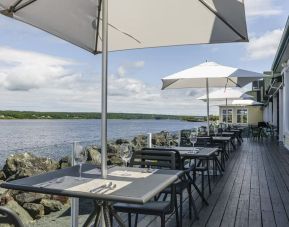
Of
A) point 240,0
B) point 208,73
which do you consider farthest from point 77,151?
point 208,73

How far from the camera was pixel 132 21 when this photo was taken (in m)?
3.42

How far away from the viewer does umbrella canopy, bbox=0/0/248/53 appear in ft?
9.57

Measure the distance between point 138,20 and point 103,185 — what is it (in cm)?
184

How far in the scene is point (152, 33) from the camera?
3543 mm

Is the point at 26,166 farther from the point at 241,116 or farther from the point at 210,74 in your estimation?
the point at 241,116

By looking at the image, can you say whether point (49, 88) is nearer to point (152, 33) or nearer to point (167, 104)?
point (167, 104)

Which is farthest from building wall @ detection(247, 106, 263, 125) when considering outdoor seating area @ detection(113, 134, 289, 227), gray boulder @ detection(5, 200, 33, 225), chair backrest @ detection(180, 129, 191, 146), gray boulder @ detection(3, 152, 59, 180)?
gray boulder @ detection(5, 200, 33, 225)

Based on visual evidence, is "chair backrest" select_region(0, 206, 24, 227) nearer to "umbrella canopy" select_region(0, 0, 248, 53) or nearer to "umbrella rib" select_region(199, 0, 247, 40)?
"umbrella canopy" select_region(0, 0, 248, 53)

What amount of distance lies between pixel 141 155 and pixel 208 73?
3.52 meters

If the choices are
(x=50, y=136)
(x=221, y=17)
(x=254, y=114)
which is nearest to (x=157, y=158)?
(x=221, y=17)

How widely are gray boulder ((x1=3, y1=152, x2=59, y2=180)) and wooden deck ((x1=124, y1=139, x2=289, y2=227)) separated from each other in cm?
444

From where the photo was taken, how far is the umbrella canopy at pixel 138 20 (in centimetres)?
292

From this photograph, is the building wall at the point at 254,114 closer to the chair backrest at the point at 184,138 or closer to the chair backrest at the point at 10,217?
the chair backrest at the point at 184,138

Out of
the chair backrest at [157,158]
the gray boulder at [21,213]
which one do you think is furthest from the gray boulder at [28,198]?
the chair backrest at [157,158]
